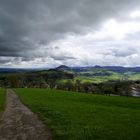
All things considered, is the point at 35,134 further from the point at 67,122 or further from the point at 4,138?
the point at 67,122

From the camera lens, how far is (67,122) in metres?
23.3

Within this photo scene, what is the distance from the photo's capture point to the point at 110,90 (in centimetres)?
13662

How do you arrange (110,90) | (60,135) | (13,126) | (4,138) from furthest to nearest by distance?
(110,90), (13,126), (60,135), (4,138)

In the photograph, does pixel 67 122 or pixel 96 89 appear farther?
pixel 96 89

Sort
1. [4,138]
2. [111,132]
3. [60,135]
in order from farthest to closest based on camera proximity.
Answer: [111,132] < [60,135] < [4,138]

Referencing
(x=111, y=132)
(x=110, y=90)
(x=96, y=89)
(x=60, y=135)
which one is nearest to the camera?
(x=60, y=135)

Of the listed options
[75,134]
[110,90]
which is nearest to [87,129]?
[75,134]

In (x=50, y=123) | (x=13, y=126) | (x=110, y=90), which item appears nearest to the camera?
(x=13, y=126)

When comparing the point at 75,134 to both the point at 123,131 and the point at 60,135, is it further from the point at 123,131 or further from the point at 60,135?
the point at 123,131

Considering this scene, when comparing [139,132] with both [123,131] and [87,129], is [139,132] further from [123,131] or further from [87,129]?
[87,129]

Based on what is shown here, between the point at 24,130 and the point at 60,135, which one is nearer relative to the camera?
the point at 60,135

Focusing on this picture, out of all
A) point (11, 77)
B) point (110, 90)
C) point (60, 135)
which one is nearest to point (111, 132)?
point (60, 135)

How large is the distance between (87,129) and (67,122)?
398 cm

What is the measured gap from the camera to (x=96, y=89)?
15125cm
